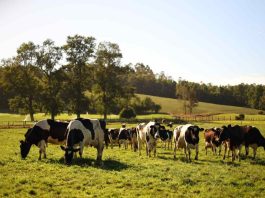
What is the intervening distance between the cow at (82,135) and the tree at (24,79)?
49.4 metres

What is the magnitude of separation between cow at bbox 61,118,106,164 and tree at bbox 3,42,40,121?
49444 millimetres

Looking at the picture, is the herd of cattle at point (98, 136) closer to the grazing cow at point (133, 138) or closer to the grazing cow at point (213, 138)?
the grazing cow at point (213, 138)

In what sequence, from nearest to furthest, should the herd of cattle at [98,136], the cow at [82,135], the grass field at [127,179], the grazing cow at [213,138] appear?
the grass field at [127,179] → the cow at [82,135] → the herd of cattle at [98,136] → the grazing cow at [213,138]

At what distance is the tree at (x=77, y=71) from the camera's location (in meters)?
63.2

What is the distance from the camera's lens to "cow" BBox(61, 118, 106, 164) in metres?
17.1

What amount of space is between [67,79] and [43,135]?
44649 mm

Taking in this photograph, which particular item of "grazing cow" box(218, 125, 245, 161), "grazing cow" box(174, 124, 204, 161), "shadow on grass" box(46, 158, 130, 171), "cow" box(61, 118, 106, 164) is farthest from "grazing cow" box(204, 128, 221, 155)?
"cow" box(61, 118, 106, 164)

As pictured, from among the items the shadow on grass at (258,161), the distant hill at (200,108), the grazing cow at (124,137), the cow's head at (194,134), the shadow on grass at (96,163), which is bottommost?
the shadow on grass at (258,161)

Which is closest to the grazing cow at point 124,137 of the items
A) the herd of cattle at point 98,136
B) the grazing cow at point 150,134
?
the herd of cattle at point 98,136

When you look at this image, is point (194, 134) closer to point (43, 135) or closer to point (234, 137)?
point (234, 137)

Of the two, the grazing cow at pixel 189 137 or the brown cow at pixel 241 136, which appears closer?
the grazing cow at pixel 189 137

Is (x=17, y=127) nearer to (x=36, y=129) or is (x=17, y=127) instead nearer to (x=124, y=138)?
(x=124, y=138)

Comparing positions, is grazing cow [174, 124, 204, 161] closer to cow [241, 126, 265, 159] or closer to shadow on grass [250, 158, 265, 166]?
cow [241, 126, 265, 159]

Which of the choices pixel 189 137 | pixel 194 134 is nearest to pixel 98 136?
pixel 189 137
